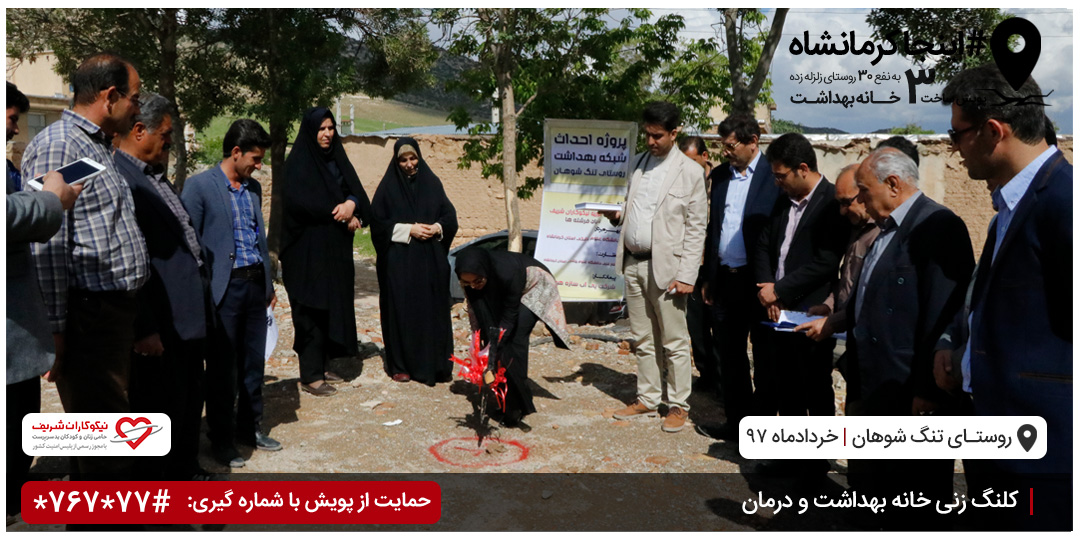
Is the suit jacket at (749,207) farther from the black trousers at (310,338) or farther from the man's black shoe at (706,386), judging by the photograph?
the black trousers at (310,338)

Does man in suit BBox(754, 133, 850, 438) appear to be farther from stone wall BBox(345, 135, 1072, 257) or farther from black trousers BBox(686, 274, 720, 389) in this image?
stone wall BBox(345, 135, 1072, 257)

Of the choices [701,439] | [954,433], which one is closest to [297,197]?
[701,439]

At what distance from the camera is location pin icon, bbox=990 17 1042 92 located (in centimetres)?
277

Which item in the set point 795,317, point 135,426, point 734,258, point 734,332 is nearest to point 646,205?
point 734,258

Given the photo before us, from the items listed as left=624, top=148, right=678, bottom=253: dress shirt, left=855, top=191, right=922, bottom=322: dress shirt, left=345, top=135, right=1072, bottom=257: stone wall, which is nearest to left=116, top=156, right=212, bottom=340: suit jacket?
left=624, top=148, right=678, bottom=253: dress shirt

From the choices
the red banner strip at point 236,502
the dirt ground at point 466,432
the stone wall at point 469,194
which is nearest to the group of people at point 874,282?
the dirt ground at point 466,432

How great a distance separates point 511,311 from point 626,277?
2.40ft

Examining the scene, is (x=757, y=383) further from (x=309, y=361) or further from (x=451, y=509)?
(x=309, y=361)

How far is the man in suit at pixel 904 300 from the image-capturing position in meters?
2.96

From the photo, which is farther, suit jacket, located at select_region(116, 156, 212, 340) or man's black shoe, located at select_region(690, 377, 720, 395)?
man's black shoe, located at select_region(690, 377, 720, 395)

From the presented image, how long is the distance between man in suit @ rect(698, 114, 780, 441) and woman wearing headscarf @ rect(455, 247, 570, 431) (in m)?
1.02

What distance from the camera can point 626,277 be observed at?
5.03 m

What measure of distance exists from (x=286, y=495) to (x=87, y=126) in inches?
64.7

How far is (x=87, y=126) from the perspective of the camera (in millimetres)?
3041
